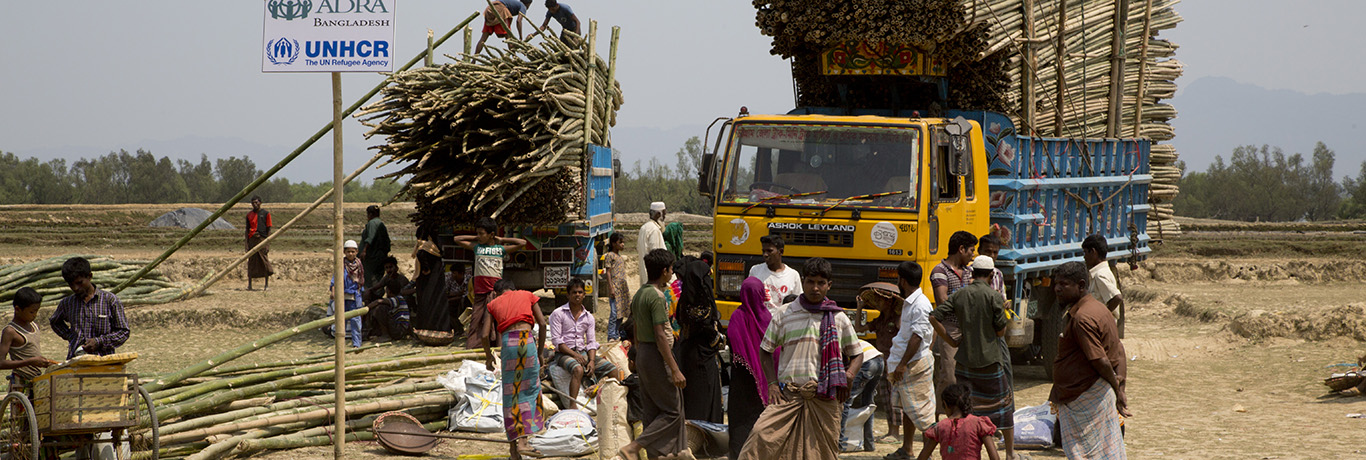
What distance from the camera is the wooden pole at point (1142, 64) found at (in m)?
13.8

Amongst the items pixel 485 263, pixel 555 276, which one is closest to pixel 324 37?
pixel 485 263

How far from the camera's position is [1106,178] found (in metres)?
12.6

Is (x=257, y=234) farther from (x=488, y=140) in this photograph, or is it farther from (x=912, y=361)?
(x=912, y=361)

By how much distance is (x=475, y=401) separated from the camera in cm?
898

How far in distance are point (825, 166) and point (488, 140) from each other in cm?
479

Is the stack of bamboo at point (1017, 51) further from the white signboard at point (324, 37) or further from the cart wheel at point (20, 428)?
the cart wheel at point (20, 428)

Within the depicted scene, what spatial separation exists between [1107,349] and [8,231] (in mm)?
33006

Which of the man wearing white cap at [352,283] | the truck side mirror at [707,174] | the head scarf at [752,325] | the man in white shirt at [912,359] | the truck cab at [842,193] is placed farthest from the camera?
the man wearing white cap at [352,283]

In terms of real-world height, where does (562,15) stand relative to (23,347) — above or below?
above

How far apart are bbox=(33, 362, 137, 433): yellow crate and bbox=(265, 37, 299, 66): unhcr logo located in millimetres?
1986

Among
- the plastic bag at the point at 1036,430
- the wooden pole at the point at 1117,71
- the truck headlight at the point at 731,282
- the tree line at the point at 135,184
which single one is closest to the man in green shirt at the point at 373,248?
the truck headlight at the point at 731,282

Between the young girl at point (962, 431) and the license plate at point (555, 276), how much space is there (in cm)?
741

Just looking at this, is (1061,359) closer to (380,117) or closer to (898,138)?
(898,138)

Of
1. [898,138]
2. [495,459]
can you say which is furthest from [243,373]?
[898,138]
